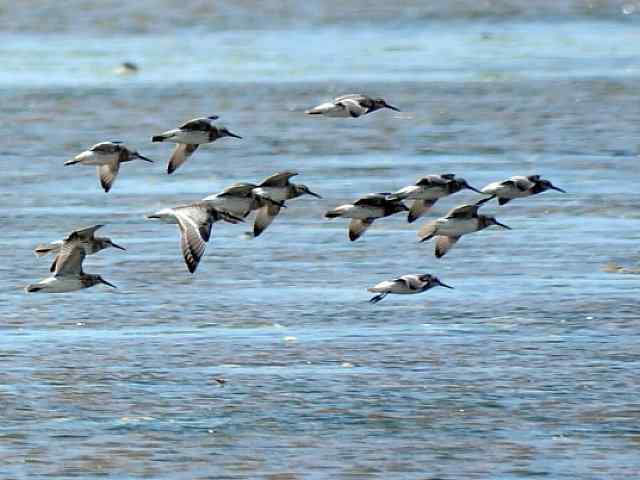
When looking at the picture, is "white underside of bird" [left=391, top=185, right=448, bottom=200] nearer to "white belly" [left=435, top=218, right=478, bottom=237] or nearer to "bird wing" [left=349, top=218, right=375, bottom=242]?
"white belly" [left=435, top=218, right=478, bottom=237]

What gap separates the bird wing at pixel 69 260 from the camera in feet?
53.9

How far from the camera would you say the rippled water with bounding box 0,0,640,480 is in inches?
517

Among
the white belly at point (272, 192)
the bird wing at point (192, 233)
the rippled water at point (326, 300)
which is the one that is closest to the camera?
the rippled water at point (326, 300)

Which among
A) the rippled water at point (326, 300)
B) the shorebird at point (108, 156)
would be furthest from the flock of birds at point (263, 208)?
the rippled water at point (326, 300)

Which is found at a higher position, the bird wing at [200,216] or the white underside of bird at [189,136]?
the white underside of bird at [189,136]

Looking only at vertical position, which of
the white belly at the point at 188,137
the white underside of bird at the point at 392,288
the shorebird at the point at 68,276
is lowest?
the white underside of bird at the point at 392,288

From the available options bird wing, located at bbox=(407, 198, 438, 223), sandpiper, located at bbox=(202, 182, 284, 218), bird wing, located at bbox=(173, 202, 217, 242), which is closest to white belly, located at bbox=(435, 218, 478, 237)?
bird wing, located at bbox=(407, 198, 438, 223)

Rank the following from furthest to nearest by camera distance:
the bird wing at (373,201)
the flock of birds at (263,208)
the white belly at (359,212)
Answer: the bird wing at (373,201), the white belly at (359,212), the flock of birds at (263,208)

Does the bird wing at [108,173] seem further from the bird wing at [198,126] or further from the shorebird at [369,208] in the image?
the shorebird at [369,208]

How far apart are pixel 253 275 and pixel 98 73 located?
1865 centimetres

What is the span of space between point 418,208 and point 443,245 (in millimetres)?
387

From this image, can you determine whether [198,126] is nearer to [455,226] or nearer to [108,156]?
[108,156]

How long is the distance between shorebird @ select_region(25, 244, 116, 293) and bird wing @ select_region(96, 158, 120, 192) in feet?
4.09

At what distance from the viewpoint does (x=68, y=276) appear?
16.4 meters
